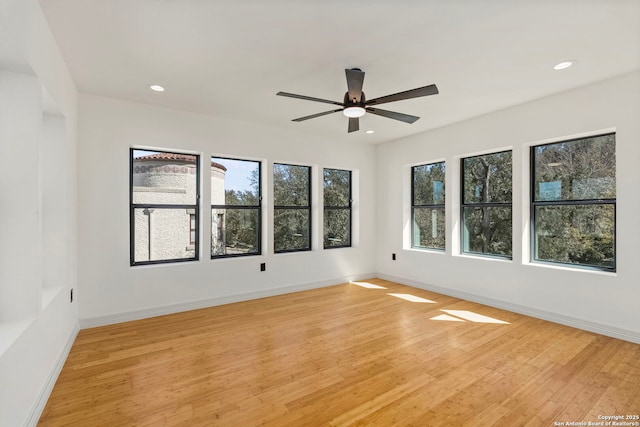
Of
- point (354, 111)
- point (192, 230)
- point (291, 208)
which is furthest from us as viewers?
point (291, 208)

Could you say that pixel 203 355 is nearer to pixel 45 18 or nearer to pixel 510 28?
pixel 45 18

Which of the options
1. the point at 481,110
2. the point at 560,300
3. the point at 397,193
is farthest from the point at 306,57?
the point at 560,300

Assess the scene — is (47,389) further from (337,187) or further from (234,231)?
(337,187)

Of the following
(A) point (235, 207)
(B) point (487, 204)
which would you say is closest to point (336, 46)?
(A) point (235, 207)

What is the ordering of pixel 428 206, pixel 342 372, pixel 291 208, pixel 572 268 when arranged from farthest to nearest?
pixel 428 206 < pixel 291 208 < pixel 572 268 < pixel 342 372

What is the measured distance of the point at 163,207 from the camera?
408cm

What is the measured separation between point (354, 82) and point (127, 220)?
10.3 ft

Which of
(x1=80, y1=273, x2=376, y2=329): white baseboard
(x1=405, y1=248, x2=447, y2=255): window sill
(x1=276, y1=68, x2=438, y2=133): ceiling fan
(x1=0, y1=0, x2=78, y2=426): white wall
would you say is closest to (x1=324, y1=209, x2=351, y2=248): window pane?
(x1=80, y1=273, x2=376, y2=329): white baseboard

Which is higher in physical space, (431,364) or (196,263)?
(196,263)

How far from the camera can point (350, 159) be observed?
579cm

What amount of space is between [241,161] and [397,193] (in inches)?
112

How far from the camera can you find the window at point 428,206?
203 inches

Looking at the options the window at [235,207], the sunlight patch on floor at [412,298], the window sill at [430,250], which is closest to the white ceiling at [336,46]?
the window at [235,207]

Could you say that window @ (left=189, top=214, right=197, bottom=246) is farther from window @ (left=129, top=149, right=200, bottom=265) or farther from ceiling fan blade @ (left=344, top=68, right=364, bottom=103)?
ceiling fan blade @ (left=344, top=68, right=364, bottom=103)
